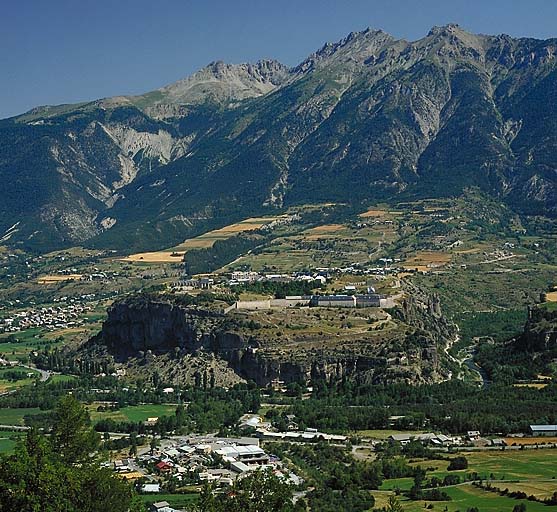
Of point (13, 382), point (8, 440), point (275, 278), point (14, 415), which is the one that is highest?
point (275, 278)

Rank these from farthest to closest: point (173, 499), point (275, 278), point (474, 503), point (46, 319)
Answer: point (46, 319)
point (275, 278)
point (173, 499)
point (474, 503)

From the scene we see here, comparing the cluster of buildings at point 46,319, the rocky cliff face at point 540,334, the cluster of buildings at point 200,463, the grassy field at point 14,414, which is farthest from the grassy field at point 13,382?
the rocky cliff face at point 540,334

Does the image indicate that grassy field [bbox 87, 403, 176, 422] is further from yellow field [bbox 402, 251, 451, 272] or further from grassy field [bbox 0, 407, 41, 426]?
yellow field [bbox 402, 251, 451, 272]

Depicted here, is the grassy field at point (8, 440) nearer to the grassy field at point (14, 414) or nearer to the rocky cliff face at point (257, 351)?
the grassy field at point (14, 414)

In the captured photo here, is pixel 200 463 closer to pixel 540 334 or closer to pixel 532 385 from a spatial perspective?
pixel 532 385

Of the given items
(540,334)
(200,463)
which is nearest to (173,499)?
(200,463)

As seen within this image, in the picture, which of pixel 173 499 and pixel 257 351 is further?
pixel 257 351

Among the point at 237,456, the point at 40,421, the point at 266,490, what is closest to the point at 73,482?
the point at 266,490

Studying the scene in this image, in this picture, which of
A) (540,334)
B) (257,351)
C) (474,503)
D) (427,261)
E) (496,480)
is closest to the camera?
(474,503)
